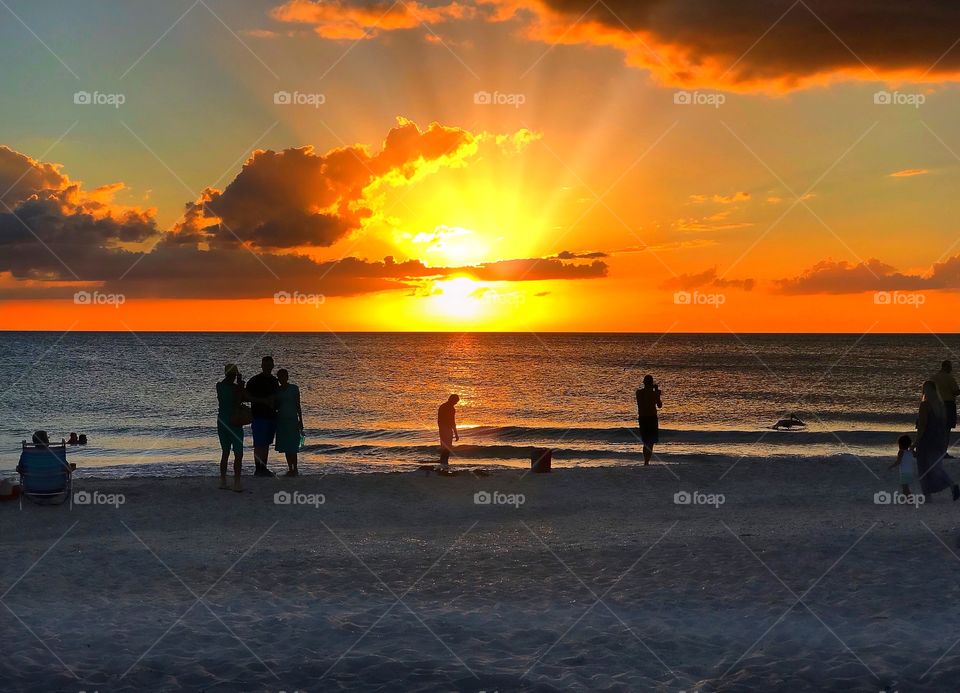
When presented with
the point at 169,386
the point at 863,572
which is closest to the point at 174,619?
the point at 863,572

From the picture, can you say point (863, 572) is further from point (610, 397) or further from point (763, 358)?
point (763, 358)

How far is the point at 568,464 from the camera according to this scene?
26000mm

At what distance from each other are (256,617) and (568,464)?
18227mm
